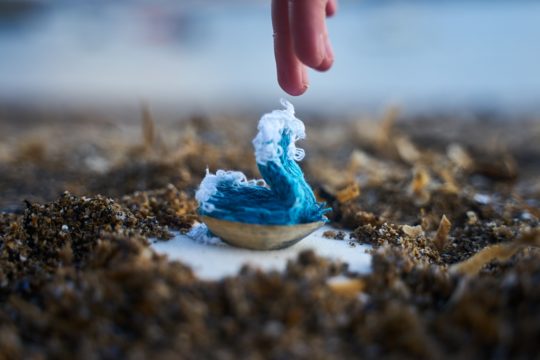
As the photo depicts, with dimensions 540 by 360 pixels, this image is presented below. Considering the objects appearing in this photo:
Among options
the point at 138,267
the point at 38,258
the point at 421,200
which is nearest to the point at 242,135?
the point at 421,200

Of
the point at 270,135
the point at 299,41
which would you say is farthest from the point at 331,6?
the point at 270,135

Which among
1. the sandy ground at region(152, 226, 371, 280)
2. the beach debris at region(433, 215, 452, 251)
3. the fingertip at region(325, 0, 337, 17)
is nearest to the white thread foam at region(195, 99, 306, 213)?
the sandy ground at region(152, 226, 371, 280)

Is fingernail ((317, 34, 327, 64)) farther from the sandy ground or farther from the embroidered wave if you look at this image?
the sandy ground

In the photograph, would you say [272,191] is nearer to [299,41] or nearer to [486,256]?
[299,41]

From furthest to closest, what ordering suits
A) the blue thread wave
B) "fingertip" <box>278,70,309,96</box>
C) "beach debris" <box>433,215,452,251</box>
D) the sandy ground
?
"beach debris" <box>433,215,452,251</box> → "fingertip" <box>278,70,309,96</box> → the blue thread wave → the sandy ground

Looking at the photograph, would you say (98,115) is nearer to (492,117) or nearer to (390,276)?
(492,117)

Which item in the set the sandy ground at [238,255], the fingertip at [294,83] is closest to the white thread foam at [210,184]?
the sandy ground at [238,255]
